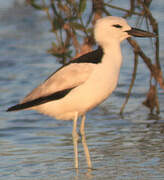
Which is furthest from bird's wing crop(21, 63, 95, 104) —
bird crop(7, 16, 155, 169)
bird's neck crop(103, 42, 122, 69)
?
bird's neck crop(103, 42, 122, 69)

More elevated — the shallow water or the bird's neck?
the bird's neck

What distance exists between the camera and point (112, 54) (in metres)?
6.01

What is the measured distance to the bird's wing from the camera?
5.85 metres

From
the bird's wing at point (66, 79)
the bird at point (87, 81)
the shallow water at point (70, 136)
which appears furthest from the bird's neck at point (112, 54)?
the shallow water at point (70, 136)

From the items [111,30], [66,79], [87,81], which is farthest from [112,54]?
[66,79]

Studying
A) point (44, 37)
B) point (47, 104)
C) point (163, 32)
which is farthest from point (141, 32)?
point (44, 37)

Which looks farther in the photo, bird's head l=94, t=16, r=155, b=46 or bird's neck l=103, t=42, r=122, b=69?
bird's head l=94, t=16, r=155, b=46

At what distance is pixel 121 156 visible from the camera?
20.8ft

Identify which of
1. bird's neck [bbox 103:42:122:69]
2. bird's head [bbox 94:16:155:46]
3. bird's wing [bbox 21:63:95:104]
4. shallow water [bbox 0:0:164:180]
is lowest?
shallow water [bbox 0:0:164:180]

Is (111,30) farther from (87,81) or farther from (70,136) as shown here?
(70,136)

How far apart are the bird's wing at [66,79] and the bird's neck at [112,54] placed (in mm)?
172

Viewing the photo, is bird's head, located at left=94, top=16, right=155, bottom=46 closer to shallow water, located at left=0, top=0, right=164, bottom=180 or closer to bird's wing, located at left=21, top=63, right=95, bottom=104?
bird's wing, located at left=21, top=63, right=95, bottom=104

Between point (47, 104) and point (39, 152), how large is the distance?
87 centimetres

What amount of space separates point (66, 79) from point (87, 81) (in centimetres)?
23
